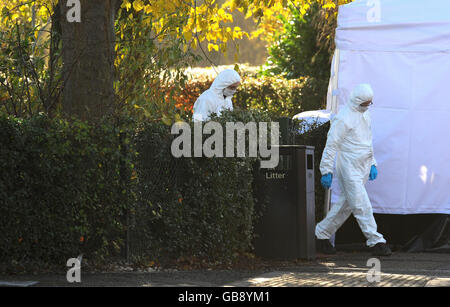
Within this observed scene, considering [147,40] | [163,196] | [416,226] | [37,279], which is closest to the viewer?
[37,279]

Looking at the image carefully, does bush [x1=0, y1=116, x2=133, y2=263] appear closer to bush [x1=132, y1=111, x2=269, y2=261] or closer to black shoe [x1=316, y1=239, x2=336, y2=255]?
bush [x1=132, y1=111, x2=269, y2=261]

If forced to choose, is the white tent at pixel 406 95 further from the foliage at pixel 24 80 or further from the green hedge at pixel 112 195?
the foliage at pixel 24 80

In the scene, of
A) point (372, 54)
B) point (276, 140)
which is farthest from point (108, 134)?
point (372, 54)

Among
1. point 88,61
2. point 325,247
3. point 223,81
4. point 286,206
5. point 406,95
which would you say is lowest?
point 325,247

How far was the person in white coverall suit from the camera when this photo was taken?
10766mm

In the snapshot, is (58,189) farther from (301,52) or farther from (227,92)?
(301,52)

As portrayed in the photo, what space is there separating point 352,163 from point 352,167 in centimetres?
5

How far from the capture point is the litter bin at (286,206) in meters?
9.68

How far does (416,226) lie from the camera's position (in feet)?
38.7

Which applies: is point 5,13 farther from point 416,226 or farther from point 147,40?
point 416,226

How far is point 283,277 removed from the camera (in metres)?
8.07

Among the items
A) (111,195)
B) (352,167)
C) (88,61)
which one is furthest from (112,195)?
(352,167)

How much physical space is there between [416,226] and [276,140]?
2.98m

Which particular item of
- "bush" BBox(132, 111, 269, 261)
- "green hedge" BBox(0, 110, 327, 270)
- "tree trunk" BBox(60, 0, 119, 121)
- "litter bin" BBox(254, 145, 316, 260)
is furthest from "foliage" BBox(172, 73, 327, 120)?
"bush" BBox(132, 111, 269, 261)
